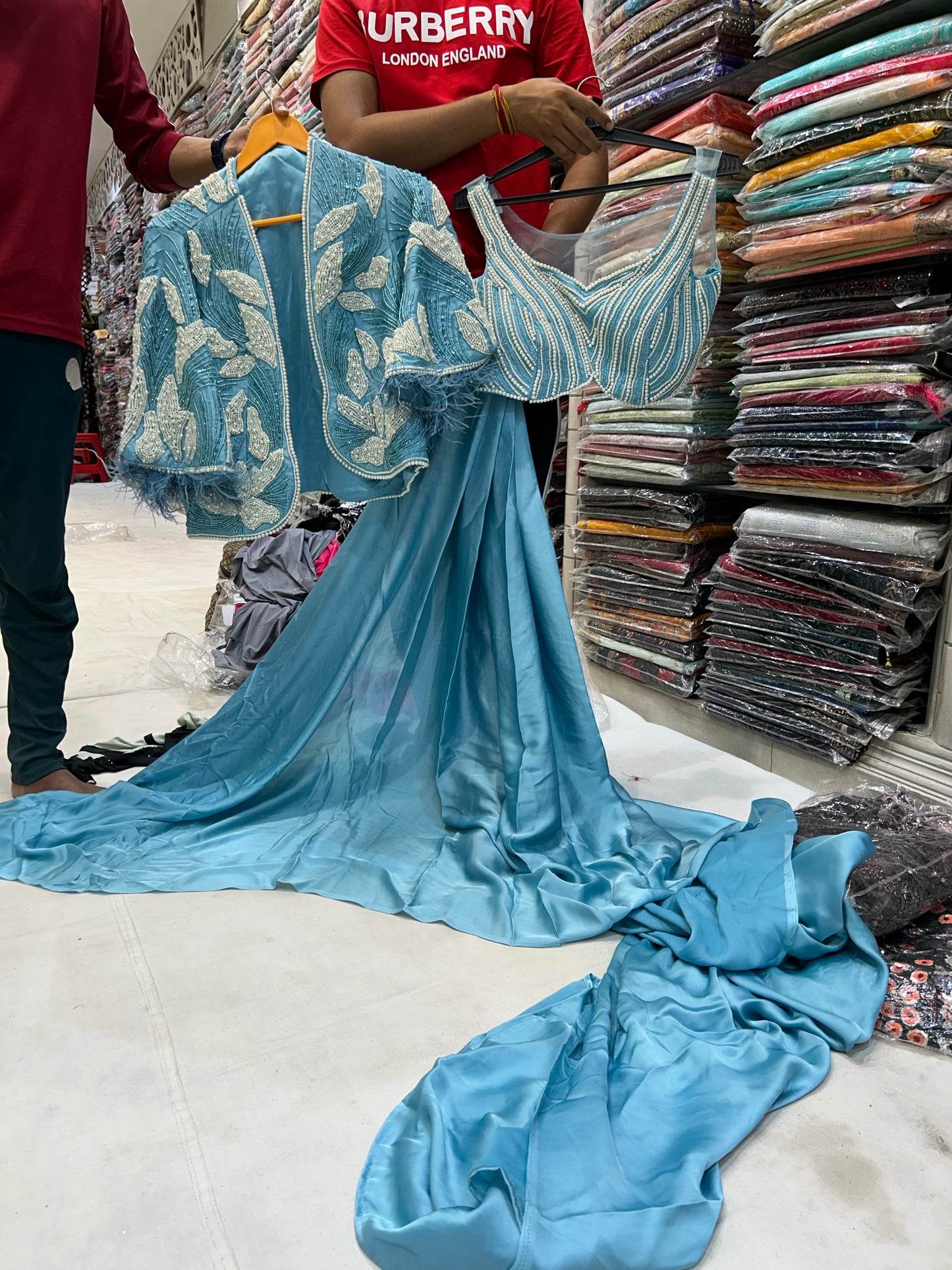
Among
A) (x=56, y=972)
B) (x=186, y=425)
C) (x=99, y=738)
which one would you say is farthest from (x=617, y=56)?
(x=56, y=972)

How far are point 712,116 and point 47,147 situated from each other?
1.49 meters

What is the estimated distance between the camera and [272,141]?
58.0 inches

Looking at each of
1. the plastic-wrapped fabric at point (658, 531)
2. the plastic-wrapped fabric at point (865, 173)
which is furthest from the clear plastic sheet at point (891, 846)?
the plastic-wrapped fabric at point (865, 173)

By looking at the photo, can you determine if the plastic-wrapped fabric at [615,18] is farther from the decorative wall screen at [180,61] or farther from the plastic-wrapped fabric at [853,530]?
the decorative wall screen at [180,61]

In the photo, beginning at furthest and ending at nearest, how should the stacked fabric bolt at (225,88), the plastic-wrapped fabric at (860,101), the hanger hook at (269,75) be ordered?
the stacked fabric bolt at (225,88), the hanger hook at (269,75), the plastic-wrapped fabric at (860,101)

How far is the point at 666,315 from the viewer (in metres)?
1.52

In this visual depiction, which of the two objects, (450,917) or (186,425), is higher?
(186,425)

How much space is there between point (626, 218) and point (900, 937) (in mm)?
1266

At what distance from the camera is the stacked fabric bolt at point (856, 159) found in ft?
5.33

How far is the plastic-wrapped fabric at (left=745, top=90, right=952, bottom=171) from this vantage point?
162 centimetres

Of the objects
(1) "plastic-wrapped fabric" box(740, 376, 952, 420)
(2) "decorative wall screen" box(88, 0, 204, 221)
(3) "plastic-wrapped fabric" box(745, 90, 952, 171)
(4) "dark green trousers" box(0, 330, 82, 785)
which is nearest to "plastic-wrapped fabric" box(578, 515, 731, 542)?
(1) "plastic-wrapped fabric" box(740, 376, 952, 420)

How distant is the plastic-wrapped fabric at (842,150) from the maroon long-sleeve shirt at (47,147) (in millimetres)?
1258

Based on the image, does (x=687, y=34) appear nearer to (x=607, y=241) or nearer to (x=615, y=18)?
(x=615, y=18)

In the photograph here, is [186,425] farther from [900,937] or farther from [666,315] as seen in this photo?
[900,937]
